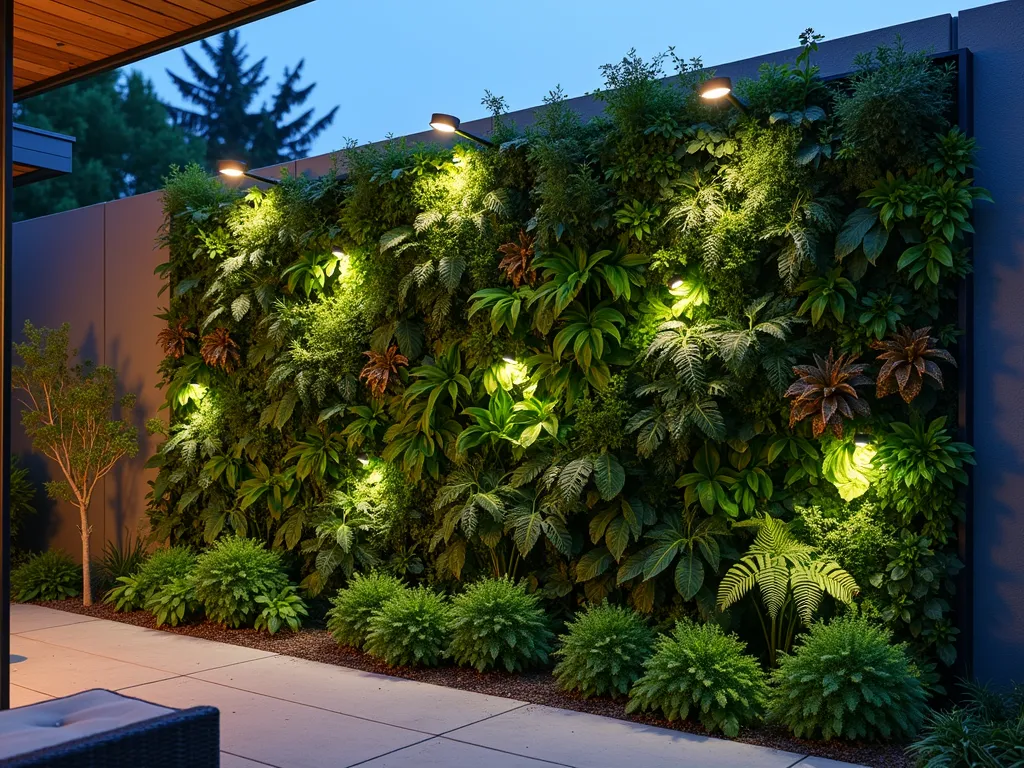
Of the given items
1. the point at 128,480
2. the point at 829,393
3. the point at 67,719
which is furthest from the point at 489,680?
the point at 128,480

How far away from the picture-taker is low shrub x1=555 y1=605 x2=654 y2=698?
4.76m

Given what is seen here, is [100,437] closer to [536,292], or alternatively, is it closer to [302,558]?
[302,558]

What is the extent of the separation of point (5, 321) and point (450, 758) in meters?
2.37

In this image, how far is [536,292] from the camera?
5.65 metres

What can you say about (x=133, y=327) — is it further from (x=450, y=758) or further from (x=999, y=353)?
(x=999, y=353)

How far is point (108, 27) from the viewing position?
4070 millimetres

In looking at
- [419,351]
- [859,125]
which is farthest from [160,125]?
[859,125]

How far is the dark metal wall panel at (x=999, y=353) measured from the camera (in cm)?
458

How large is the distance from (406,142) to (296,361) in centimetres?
169

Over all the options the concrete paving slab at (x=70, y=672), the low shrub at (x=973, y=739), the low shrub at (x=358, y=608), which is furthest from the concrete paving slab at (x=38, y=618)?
the low shrub at (x=973, y=739)

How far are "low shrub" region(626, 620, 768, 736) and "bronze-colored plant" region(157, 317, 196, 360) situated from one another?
185 inches

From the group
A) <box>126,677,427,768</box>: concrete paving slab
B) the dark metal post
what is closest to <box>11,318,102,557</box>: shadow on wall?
<box>126,677,427,768</box>: concrete paving slab

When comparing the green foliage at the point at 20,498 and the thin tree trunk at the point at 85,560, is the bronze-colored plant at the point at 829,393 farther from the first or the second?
the green foliage at the point at 20,498

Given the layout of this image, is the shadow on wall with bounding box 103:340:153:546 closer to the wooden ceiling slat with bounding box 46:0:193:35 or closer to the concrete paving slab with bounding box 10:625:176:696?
the concrete paving slab with bounding box 10:625:176:696
